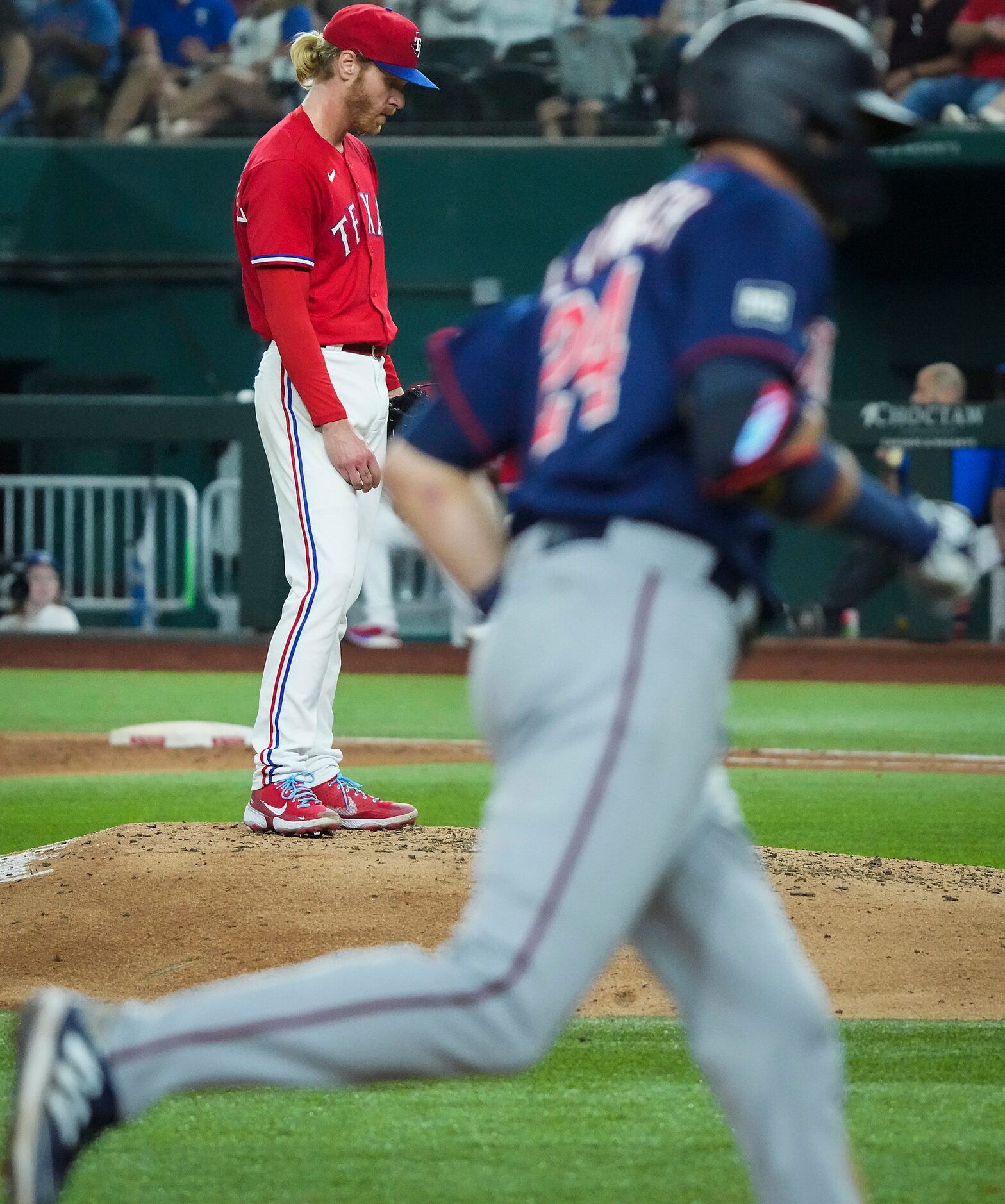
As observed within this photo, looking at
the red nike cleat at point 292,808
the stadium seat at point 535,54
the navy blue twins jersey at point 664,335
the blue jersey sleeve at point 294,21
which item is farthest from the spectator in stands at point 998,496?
the navy blue twins jersey at point 664,335

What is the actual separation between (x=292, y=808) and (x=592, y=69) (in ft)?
38.8

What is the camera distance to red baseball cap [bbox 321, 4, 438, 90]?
16.3ft

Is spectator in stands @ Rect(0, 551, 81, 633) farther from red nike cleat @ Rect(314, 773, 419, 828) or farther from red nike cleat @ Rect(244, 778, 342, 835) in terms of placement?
red nike cleat @ Rect(244, 778, 342, 835)

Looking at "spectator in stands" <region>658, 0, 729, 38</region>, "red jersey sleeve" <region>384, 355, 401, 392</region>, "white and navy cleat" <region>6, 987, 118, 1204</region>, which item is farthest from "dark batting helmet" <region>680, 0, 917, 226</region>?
"spectator in stands" <region>658, 0, 729, 38</region>

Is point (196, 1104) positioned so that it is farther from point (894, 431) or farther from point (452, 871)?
point (894, 431)

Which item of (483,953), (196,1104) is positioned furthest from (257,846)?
(483,953)

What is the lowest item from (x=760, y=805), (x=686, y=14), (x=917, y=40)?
(x=760, y=805)

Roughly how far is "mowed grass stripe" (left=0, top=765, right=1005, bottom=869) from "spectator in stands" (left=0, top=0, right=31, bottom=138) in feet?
34.4

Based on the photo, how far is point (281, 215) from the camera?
4.85 m

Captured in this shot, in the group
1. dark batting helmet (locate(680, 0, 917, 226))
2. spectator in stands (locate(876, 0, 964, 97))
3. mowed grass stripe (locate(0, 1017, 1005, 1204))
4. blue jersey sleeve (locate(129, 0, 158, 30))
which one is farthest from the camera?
blue jersey sleeve (locate(129, 0, 158, 30))

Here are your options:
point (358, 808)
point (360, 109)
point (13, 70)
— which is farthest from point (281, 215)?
point (13, 70)

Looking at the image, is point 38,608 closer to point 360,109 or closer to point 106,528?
point 106,528

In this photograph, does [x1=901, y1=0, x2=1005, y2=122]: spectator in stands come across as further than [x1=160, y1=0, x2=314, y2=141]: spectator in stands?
No

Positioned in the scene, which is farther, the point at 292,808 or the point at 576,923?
the point at 292,808
